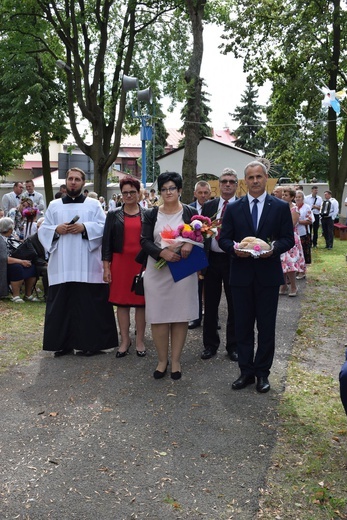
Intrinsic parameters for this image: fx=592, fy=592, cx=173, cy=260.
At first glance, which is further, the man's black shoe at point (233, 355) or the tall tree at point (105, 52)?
the tall tree at point (105, 52)

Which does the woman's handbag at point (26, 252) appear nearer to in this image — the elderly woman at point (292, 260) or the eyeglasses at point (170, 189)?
the elderly woman at point (292, 260)

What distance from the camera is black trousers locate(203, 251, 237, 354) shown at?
261 inches

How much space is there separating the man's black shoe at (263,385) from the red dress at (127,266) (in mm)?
1760

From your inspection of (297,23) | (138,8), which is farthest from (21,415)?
(297,23)

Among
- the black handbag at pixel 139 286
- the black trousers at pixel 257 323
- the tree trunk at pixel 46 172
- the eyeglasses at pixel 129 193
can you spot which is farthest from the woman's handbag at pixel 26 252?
the tree trunk at pixel 46 172

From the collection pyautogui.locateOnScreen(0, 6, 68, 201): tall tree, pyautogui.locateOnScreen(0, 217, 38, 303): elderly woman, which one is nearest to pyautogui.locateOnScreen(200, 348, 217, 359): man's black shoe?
pyautogui.locateOnScreen(0, 217, 38, 303): elderly woman

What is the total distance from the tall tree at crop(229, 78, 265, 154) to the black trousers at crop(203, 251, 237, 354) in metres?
59.4

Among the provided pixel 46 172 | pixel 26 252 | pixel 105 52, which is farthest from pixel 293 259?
pixel 46 172

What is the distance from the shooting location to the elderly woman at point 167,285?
5812 millimetres

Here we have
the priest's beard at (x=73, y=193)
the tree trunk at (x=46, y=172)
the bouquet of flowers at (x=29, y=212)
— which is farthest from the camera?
the tree trunk at (x=46, y=172)

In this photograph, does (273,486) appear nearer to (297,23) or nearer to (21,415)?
(21,415)

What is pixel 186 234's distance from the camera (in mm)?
5746

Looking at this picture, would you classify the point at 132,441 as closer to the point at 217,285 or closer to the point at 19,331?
the point at 217,285

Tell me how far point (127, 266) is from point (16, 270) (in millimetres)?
4443
